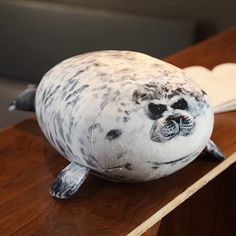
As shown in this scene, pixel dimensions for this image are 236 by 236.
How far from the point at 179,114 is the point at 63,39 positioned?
4.88 feet

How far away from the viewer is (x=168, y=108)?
0.58m

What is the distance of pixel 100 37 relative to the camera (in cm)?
192

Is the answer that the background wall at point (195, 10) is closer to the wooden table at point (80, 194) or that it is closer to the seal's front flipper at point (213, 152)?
the wooden table at point (80, 194)

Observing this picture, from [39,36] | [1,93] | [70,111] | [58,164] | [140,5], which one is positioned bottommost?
[1,93]

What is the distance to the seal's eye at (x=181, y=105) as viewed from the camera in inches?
22.8

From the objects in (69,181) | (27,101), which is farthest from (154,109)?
(27,101)

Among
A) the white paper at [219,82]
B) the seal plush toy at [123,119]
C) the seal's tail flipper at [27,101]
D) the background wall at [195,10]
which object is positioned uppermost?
the seal plush toy at [123,119]

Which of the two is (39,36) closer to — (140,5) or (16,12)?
(16,12)

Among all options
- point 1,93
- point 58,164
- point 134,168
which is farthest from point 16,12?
point 134,168

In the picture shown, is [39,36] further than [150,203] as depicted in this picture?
Yes

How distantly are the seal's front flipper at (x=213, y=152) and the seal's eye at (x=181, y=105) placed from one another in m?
0.11

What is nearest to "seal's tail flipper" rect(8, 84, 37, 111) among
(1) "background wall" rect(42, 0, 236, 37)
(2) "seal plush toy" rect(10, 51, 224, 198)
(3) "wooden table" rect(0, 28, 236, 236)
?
(3) "wooden table" rect(0, 28, 236, 236)

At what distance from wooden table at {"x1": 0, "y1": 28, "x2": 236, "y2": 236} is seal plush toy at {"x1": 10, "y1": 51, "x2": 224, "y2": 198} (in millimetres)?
25

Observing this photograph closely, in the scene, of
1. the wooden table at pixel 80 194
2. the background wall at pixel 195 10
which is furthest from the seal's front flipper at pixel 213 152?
the background wall at pixel 195 10
